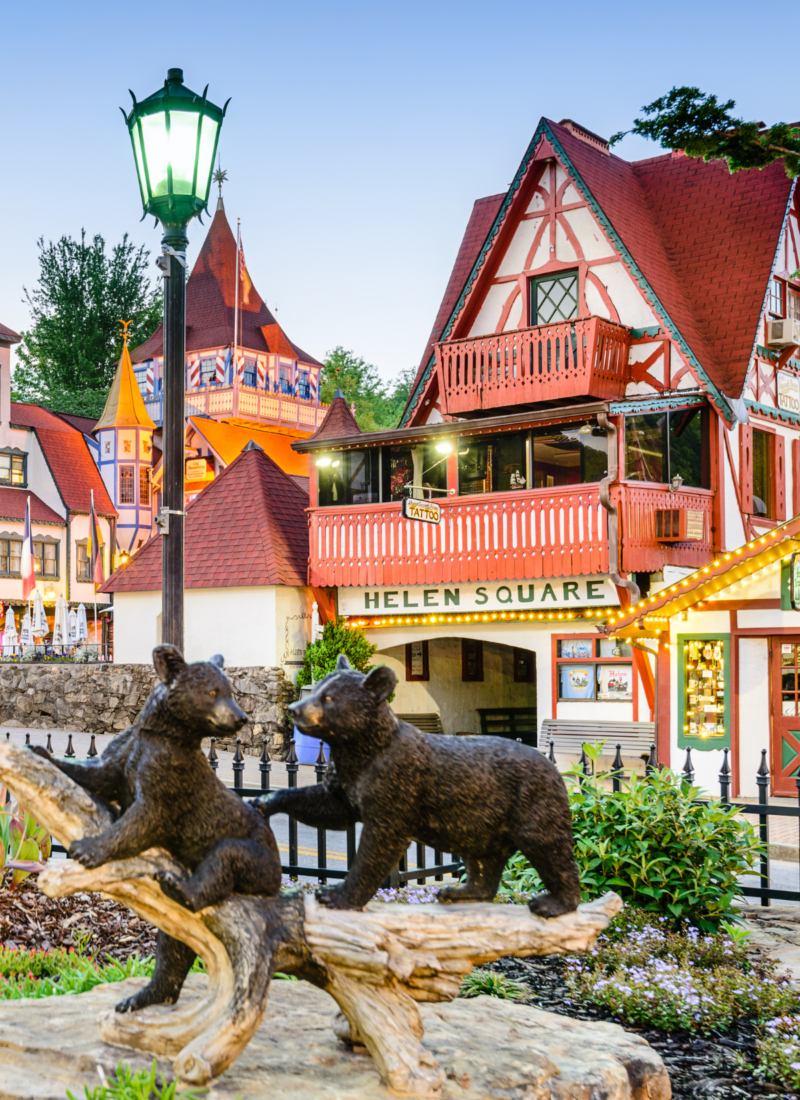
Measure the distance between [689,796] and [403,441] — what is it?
572 inches

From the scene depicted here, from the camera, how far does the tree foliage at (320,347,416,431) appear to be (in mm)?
56781

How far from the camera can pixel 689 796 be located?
262 inches

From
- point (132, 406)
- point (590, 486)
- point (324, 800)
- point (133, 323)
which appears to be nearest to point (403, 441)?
point (590, 486)

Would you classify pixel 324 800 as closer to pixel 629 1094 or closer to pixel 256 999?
pixel 256 999

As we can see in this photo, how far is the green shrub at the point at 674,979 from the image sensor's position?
5277 millimetres

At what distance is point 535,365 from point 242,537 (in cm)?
650

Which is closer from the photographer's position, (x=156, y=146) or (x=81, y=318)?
(x=156, y=146)

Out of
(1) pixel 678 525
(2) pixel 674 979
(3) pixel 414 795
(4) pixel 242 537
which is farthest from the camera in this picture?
(4) pixel 242 537

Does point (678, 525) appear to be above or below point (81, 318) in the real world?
below

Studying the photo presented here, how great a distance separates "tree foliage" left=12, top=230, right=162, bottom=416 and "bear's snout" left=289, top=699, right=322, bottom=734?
5411 cm

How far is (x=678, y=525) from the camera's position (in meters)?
18.2

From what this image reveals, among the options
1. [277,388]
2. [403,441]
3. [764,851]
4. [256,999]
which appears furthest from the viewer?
[277,388]

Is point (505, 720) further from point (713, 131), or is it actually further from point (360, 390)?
point (360, 390)

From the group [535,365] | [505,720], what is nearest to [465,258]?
[535,365]
